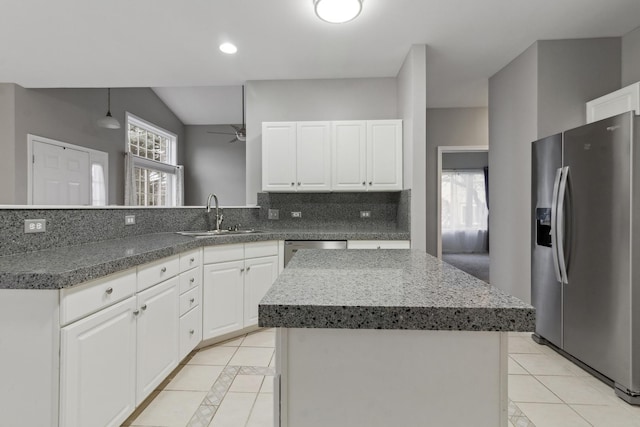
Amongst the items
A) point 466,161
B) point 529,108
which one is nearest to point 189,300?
point 529,108

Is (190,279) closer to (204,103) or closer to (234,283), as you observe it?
(234,283)

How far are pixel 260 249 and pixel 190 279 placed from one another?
0.73 metres

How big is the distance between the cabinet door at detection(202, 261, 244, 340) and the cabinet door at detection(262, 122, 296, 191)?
3.28ft

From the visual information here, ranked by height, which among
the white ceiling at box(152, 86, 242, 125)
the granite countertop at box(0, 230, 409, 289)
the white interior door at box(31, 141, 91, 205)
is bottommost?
the granite countertop at box(0, 230, 409, 289)

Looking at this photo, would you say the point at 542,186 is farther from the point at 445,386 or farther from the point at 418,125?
the point at 445,386

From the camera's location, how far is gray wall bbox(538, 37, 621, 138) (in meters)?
2.94

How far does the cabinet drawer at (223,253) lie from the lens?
8.68 feet

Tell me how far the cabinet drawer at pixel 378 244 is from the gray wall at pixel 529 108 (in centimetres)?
115

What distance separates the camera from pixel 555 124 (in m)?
Answer: 2.94

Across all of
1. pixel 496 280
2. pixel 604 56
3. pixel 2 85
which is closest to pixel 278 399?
pixel 496 280

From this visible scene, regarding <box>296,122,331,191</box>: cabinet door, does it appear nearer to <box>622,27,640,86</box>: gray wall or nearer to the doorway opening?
<box>622,27,640,86</box>: gray wall

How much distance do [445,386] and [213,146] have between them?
25.7 ft

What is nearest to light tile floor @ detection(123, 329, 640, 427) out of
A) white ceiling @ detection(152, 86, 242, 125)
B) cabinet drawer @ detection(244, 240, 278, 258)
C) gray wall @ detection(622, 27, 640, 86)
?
cabinet drawer @ detection(244, 240, 278, 258)

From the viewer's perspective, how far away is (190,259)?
2416 mm
